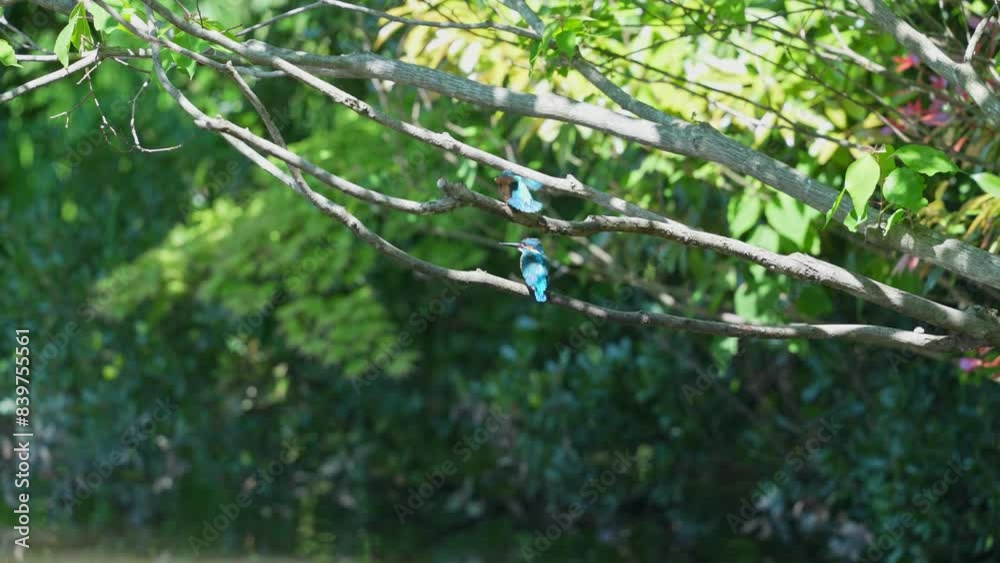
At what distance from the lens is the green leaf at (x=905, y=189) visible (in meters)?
2.21

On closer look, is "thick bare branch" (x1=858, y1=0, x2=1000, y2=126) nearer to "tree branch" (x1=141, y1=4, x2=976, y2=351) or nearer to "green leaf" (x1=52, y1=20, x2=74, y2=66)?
"tree branch" (x1=141, y1=4, x2=976, y2=351)

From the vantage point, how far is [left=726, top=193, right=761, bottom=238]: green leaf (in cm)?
→ 377

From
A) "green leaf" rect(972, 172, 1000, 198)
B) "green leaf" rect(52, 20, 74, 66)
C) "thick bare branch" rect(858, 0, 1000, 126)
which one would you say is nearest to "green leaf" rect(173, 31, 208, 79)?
"green leaf" rect(52, 20, 74, 66)

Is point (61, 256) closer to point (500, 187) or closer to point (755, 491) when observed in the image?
point (755, 491)

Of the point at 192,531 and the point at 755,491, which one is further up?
the point at 755,491

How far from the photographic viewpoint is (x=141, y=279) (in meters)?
7.64

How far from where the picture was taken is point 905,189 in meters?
2.21

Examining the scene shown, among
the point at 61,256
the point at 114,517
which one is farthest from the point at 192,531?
the point at 61,256

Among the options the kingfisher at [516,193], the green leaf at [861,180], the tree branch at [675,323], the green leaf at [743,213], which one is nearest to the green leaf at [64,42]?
the tree branch at [675,323]

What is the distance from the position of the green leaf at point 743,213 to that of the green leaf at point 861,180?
5.19ft

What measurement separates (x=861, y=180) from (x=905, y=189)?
126 mm

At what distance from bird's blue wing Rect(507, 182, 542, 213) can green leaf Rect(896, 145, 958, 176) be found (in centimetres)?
72

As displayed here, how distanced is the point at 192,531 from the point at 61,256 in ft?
9.59

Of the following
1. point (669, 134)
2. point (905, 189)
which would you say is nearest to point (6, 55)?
point (669, 134)
